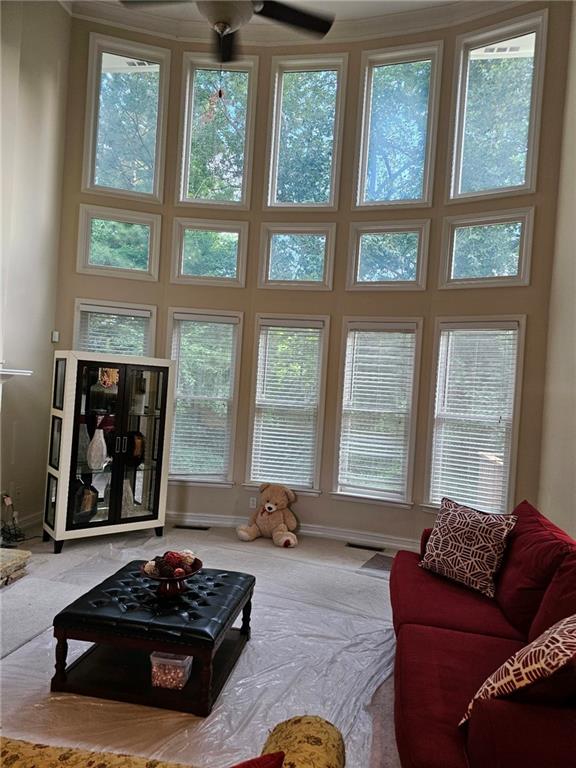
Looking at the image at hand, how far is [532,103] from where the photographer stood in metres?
4.62

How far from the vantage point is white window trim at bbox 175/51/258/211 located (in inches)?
216

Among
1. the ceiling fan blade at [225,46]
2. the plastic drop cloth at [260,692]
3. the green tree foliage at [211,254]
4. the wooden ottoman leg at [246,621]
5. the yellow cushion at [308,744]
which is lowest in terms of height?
the plastic drop cloth at [260,692]

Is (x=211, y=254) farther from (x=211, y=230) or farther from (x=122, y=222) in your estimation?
(x=122, y=222)

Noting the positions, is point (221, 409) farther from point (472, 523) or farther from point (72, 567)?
point (472, 523)

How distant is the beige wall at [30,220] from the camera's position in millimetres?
→ 4539

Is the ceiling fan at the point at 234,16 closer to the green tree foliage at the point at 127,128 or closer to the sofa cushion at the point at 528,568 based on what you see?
the green tree foliage at the point at 127,128

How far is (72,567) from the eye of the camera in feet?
13.9

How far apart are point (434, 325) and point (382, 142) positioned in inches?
76.1

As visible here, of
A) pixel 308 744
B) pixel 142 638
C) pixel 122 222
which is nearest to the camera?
pixel 308 744

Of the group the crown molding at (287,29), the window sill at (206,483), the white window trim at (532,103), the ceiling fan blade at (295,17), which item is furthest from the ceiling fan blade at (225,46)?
the window sill at (206,483)

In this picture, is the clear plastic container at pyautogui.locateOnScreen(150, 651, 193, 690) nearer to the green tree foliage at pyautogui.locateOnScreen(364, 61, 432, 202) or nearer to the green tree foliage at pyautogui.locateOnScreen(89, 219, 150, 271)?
the green tree foliage at pyautogui.locateOnScreen(89, 219, 150, 271)

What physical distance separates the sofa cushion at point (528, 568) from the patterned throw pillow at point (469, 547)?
7 cm

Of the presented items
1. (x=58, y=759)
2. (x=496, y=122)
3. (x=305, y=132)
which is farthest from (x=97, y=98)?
(x=58, y=759)

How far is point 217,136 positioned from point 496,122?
9.06 ft
